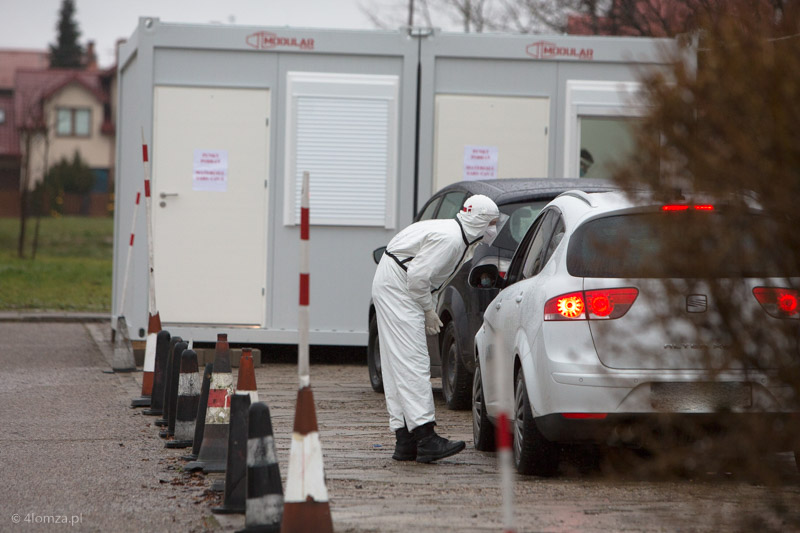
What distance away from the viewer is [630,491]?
21.7 ft

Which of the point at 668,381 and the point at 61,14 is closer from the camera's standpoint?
the point at 668,381

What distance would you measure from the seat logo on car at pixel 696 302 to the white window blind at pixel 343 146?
961 centimetres

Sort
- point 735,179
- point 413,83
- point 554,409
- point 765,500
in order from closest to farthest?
point 735,179
point 765,500
point 554,409
point 413,83

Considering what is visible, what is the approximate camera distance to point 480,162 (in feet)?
45.7

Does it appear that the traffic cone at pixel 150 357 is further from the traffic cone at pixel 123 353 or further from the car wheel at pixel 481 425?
the car wheel at pixel 481 425

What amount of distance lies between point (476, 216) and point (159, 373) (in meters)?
3.28

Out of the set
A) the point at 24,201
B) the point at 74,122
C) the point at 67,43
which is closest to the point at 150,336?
→ the point at 24,201

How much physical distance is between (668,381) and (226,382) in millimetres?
2802

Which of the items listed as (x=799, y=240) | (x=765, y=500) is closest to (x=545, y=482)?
(x=765, y=500)

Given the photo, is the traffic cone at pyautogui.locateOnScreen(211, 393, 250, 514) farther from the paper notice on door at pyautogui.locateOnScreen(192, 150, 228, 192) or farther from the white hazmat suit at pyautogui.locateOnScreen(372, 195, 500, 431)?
the paper notice on door at pyautogui.locateOnScreen(192, 150, 228, 192)

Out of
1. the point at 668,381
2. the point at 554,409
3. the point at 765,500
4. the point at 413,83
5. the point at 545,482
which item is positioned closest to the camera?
the point at 765,500

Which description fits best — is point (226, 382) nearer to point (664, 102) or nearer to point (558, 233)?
point (558, 233)

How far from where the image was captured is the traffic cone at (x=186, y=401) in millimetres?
8203

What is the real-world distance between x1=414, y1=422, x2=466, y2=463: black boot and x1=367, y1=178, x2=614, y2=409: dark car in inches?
65.7
